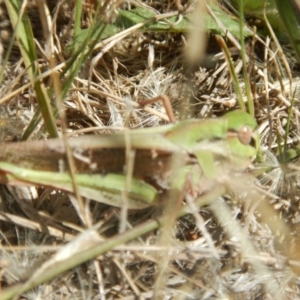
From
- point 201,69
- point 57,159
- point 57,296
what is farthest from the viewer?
point 201,69

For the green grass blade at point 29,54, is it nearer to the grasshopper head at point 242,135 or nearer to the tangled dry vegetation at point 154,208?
the tangled dry vegetation at point 154,208

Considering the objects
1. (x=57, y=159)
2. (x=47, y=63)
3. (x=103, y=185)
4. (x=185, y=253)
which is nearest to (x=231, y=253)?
(x=185, y=253)

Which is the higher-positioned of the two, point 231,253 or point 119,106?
point 119,106

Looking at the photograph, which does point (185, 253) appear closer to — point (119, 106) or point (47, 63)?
point (119, 106)

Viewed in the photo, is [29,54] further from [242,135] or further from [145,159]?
[242,135]

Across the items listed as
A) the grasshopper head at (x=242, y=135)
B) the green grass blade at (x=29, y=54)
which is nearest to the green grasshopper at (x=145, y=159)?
the grasshopper head at (x=242, y=135)

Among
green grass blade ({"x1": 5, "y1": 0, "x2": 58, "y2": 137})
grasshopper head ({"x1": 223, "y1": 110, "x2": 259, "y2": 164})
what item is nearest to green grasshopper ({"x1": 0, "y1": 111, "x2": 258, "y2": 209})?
grasshopper head ({"x1": 223, "y1": 110, "x2": 259, "y2": 164})

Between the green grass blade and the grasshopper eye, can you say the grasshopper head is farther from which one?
the green grass blade

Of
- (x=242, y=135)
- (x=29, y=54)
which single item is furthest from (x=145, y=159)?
(x=29, y=54)
